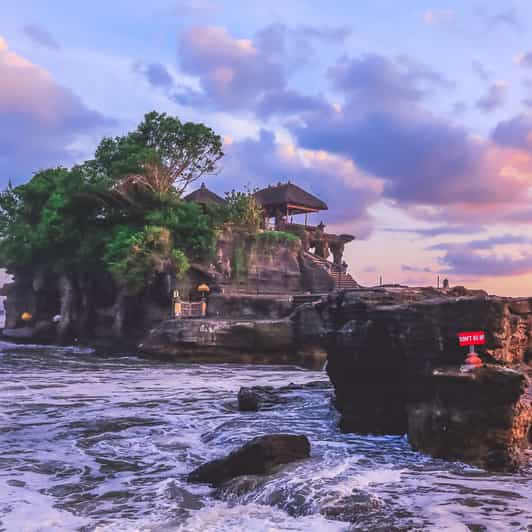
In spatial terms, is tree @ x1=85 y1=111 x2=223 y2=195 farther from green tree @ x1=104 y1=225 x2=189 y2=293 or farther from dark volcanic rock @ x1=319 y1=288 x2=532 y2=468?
dark volcanic rock @ x1=319 y1=288 x2=532 y2=468

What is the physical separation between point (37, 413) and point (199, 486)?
21.7ft

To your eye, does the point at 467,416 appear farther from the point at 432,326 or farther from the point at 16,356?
the point at 16,356

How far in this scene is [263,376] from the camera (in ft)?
68.2

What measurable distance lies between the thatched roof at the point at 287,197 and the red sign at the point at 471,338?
3563 cm

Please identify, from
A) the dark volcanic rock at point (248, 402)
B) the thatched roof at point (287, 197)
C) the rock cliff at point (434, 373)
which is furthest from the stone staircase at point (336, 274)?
the dark volcanic rock at point (248, 402)

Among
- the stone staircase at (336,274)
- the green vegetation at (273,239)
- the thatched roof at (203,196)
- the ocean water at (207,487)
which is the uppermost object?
the thatched roof at (203,196)

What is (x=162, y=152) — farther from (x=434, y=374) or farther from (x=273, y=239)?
(x=434, y=374)

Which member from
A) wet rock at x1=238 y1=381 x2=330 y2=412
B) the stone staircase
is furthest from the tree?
wet rock at x1=238 y1=381 x2=330 y2=412

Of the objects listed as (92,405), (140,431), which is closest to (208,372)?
(92,405)

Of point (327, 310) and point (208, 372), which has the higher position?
point (327, 310)

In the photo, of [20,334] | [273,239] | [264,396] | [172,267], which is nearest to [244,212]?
[273,239]

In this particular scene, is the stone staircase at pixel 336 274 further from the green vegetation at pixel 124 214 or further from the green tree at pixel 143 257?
the green tree at pixel 143 257

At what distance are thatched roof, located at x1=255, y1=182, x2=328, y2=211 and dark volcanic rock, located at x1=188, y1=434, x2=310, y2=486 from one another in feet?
121

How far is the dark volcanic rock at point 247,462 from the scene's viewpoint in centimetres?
720
